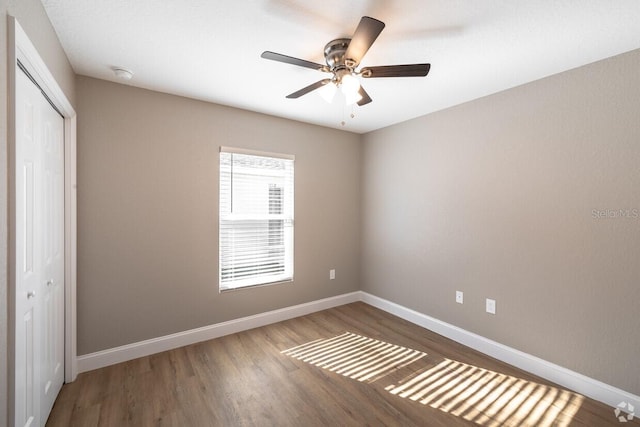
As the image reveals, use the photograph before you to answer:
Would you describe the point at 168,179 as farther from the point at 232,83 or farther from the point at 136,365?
the point at 136,365

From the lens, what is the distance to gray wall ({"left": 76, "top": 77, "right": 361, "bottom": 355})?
2.36 metres

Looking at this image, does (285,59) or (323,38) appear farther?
(323,38)

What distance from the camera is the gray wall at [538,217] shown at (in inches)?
76.8

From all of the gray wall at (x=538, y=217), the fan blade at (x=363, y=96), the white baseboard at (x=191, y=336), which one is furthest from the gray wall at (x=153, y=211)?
the gray wall at (x=538, y=217)

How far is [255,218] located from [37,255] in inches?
72.8

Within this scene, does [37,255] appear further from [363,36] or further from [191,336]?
[363,36]

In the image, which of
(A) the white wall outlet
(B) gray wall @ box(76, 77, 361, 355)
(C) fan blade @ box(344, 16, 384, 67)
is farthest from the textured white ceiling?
(A) the white wall outlet

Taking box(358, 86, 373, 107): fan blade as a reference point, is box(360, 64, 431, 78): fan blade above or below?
above

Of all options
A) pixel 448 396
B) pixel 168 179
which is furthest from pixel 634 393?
pixel 168 179

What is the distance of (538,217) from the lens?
2.34m

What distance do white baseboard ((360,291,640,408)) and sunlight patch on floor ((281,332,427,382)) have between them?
1.72 feet

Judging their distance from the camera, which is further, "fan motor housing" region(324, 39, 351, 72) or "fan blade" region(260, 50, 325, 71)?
"fan motor housing" region(324, 39, 351, 72)

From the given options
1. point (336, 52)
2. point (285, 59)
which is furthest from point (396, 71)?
point (285, 59)

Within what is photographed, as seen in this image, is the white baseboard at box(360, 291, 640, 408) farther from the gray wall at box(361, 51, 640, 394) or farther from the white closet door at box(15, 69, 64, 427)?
the white closet door at box(15, 69, 64, 427)
